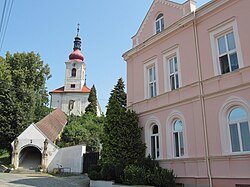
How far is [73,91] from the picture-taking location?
218 ft

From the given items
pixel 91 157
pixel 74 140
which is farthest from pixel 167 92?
pixel 74 140

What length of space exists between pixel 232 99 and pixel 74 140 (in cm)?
3053

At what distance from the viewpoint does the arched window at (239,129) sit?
35.1 ft

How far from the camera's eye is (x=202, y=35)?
44.5 feet

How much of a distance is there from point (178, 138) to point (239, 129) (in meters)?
3.65

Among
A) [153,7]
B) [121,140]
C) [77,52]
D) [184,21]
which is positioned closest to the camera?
[184,21]

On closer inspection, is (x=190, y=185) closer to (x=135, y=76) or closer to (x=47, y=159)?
(x=135, y=76)

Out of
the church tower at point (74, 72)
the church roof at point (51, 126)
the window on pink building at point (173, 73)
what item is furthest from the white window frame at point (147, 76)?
the church tower at point (74, 72)

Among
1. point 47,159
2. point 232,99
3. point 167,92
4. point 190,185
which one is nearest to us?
point 232,99

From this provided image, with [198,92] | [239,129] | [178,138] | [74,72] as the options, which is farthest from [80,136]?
[74,72]

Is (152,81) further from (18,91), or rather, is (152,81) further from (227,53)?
(18,91)

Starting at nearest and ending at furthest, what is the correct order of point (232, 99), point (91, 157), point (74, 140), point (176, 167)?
point (232, 99) → point (176, 167) → point (91, 157) → point (74, 140)

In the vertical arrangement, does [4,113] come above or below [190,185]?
above

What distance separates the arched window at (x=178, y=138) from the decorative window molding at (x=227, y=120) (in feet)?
8.63
